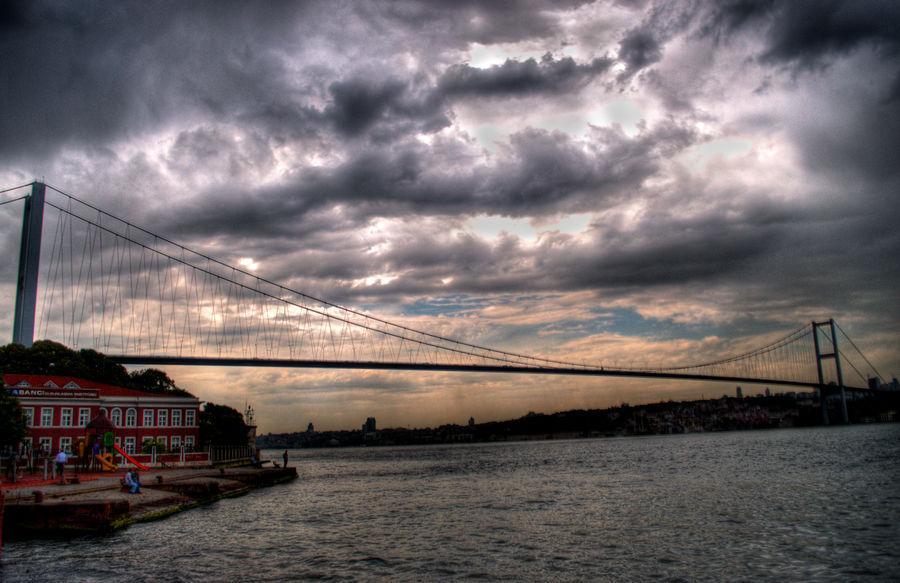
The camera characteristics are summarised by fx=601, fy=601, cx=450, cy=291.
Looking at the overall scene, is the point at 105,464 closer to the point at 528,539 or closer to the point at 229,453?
the point at 528,539

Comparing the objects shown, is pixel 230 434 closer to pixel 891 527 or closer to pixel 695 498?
pixel 695 498

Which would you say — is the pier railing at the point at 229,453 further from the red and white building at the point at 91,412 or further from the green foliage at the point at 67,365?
the green foliage at the point at 67,365

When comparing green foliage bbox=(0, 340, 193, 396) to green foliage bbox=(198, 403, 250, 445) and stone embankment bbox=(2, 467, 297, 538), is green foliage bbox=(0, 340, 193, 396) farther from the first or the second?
stone embankment bbox=(2, 467, 297, 538)

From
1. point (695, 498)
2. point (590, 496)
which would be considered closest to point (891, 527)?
point (695, 498)

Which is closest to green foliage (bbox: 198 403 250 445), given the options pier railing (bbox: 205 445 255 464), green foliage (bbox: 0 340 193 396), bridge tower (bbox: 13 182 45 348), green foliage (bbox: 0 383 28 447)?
pier railing (bbox: 205 445 255 464)

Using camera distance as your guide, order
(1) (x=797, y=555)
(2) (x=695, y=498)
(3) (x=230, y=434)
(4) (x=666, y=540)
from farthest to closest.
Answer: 1. (3) (x=230, y=434)
2. (2) (x=695, y=498)
3. (4) (x=666, y=540)
4. (1) (x=797, y=555)

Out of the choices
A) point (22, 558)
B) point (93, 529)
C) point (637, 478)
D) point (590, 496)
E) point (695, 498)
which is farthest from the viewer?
point (637, 478)

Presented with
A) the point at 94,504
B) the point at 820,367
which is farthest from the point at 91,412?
the point at 820,367

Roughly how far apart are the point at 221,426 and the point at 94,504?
83.2 meters

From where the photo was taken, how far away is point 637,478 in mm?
43875

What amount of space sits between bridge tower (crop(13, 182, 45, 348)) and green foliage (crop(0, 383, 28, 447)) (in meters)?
20.7

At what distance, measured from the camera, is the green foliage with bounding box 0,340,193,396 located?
205ft

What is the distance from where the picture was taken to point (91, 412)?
52.4m

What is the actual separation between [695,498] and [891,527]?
10539mm
